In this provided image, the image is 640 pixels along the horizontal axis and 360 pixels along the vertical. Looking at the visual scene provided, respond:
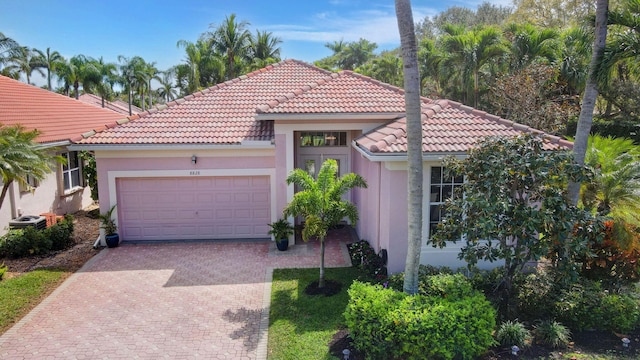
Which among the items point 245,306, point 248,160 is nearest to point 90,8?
point 248,160

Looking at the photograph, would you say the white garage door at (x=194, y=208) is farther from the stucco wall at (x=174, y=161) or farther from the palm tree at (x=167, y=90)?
the palm tree at (x=167, y=90)

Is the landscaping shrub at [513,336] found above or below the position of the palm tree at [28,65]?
below

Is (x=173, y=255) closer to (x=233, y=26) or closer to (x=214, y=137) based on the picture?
(x=214, y=137)

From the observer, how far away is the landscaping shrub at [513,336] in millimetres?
7254

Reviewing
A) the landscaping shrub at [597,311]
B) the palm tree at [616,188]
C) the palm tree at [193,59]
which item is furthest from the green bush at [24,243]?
the palm tree at [193,59]

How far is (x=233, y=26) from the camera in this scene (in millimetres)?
34594

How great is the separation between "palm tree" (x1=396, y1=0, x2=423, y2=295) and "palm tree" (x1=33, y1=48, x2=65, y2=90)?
53.1m

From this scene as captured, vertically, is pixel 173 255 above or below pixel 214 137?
below

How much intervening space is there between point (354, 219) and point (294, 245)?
450 centimetres

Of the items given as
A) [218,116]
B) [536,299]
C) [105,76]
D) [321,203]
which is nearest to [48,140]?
[218,116]

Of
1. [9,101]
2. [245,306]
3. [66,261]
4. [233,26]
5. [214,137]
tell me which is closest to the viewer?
[245,306]

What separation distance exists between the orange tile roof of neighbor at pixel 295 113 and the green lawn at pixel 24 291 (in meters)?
4.17

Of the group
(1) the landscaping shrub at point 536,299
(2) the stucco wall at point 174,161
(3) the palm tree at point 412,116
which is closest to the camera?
(3) the palm tree at point 412,116

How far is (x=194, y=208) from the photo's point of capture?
1413 cm
